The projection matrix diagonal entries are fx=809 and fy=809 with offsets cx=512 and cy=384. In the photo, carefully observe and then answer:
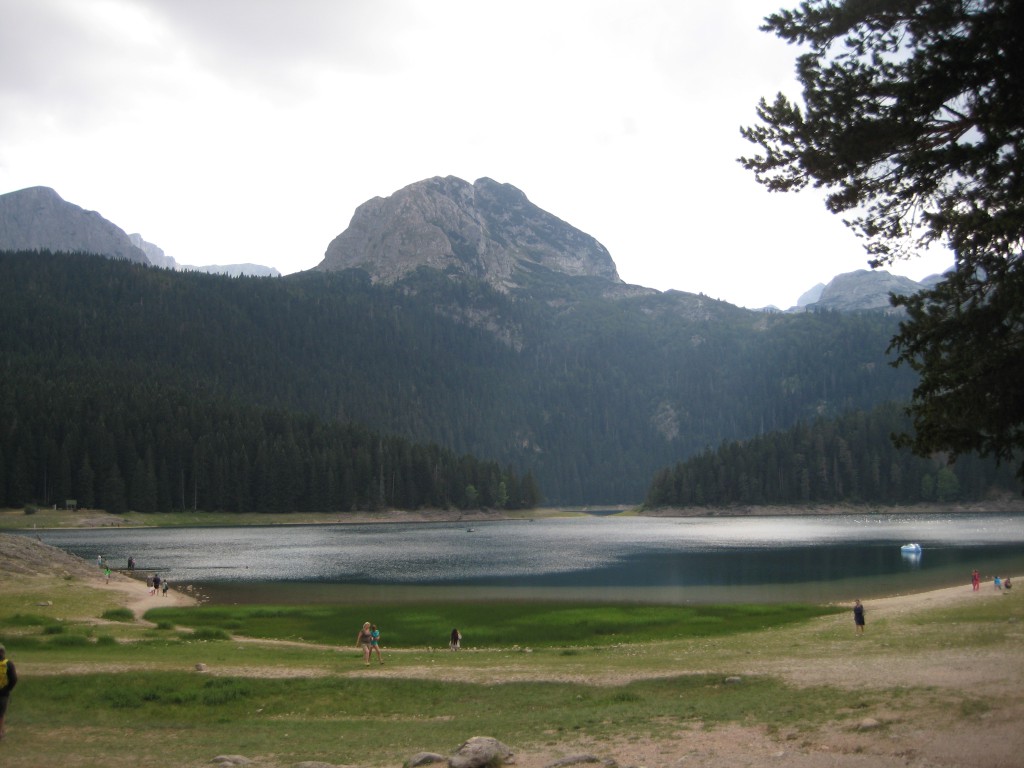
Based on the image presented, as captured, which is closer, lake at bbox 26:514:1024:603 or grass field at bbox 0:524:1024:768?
grass field at bbox 0:524:1024:768

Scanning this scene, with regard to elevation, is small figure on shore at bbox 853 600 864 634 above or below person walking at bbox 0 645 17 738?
below

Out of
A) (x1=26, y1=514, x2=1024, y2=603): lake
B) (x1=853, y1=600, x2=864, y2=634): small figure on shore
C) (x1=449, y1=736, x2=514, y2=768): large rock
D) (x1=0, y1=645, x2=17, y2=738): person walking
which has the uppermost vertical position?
(x1=0, y1=645, x2=17, y2=738): person walking

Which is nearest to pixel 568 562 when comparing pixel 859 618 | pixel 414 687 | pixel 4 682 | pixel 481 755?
pixel 859 618

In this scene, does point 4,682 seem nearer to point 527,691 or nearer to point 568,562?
point 527,691

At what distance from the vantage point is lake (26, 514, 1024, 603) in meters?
73.4

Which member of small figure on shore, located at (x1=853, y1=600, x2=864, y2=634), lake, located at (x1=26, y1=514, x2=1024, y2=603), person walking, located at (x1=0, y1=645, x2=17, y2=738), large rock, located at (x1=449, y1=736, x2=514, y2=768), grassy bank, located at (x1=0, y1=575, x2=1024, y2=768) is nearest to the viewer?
large rock, located at (x1=449, y1=736, x2=514, y2=768)

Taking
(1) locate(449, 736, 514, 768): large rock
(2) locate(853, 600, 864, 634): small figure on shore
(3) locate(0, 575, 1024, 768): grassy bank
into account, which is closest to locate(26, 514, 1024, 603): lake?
(3) locate(0, 575, 1024, 768): grassy bank

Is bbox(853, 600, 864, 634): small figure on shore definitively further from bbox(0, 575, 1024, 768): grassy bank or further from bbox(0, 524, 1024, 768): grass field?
bbox(0, 575, 1024, 768): grassy bank

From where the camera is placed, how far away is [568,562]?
334 feet

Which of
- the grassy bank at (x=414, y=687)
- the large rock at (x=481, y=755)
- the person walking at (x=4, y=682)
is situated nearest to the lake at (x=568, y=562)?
the grassy bank at (x=414, y=687)

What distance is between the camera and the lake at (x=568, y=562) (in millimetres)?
73375

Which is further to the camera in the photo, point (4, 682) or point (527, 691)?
point (527, 691)

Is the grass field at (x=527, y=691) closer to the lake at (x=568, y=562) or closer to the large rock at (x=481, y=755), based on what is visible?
the large rock at (x=481, y=755)

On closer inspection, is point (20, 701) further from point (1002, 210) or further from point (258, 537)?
point (258, 537)
